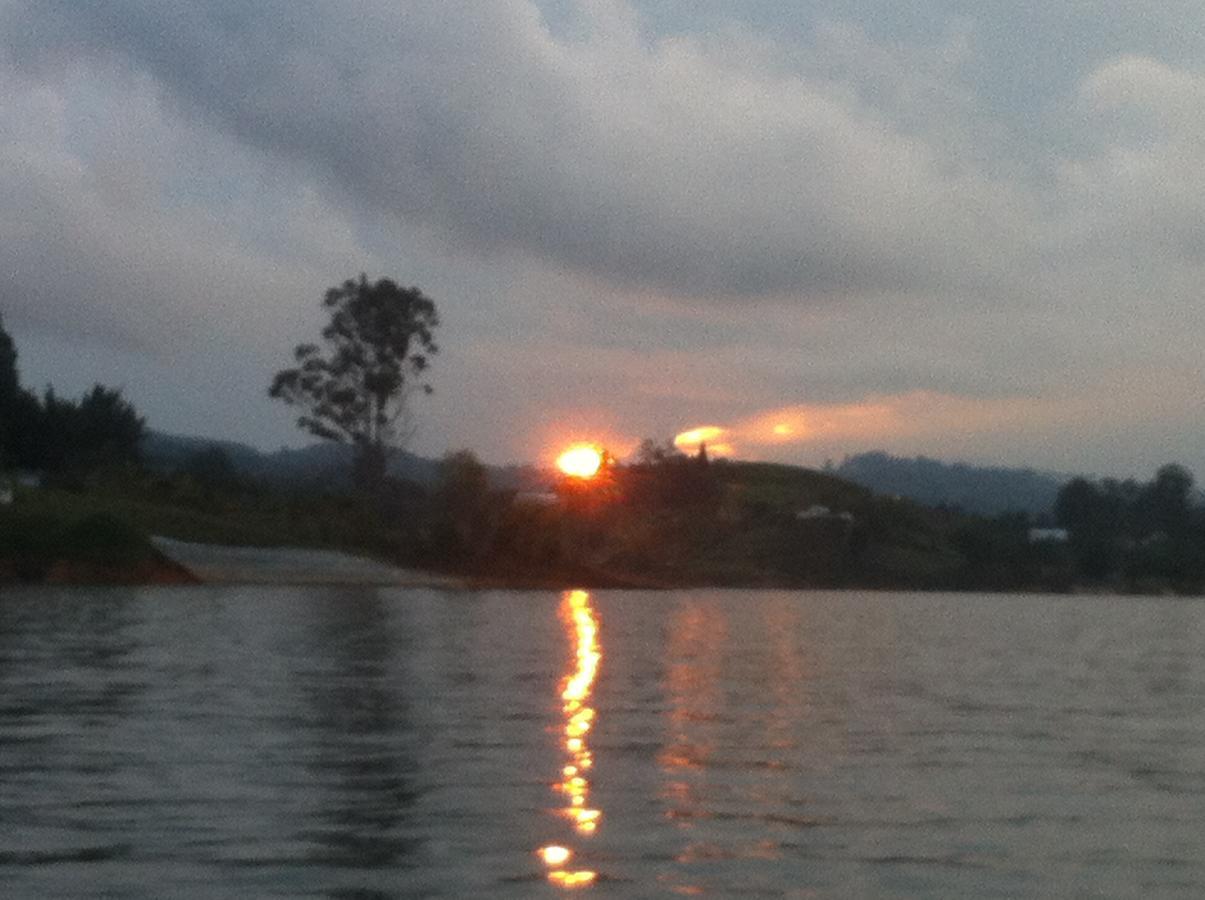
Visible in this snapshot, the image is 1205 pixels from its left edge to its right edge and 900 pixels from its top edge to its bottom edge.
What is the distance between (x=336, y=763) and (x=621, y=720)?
6.15 meters

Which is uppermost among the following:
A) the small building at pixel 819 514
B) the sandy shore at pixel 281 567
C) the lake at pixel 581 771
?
the small building at pixel 819 514

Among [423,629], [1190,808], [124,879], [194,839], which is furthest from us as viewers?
[423,629]

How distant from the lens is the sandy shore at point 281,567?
85562 millimetres

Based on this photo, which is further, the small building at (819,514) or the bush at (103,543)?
the small building at (819,514)

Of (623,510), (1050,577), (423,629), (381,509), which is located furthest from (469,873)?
(1050,577)

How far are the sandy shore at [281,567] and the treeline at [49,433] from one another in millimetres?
15722

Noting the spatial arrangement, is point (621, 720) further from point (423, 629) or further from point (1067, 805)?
point (423, 629)

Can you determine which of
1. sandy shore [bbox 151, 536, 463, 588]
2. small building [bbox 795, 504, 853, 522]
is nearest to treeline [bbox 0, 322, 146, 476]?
sandy shore [bbox 151, 536, 463, 588]

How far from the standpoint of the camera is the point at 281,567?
89062 millimetres

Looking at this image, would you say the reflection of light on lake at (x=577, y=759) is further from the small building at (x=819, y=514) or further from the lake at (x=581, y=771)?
the small building at (x=819, y=514)

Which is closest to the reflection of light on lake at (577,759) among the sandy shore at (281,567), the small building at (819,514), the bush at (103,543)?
the bush at (103,543)

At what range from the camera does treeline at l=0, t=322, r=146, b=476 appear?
104 m

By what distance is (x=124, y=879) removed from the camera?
13680mm

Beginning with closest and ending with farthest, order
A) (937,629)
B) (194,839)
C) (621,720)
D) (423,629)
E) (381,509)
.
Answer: (194,839) → (621,720) → (423,629) → (937,629) → (381,509)
